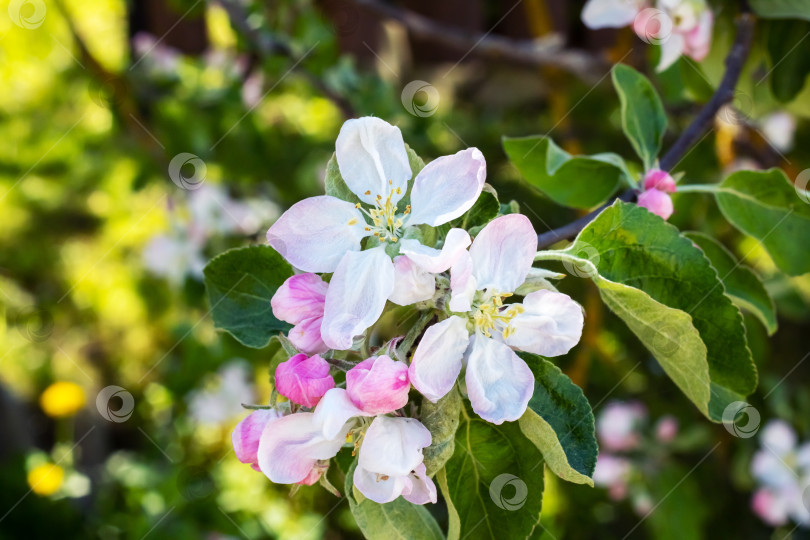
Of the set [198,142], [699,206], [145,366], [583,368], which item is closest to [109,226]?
[145,366]

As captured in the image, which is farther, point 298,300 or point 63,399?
point 63,399

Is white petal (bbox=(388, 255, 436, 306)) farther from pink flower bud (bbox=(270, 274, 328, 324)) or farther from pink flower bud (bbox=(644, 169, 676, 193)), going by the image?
pink flower bud (bbox=(644, 169, 676, 193))

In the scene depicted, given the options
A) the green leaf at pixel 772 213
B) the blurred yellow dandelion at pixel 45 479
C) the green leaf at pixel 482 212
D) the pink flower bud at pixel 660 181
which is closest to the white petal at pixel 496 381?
the green leaf at pixel 482 212

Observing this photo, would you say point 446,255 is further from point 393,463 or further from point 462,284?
point 393,463

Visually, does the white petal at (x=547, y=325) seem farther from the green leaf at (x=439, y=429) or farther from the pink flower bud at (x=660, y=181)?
the pink flower bud at (x=660, y=181)

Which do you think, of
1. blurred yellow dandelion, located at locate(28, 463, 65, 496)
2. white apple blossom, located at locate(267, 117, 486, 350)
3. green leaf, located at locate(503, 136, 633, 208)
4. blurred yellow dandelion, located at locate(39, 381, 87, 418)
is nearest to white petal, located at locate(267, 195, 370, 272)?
white apple blossom, located at locate(267, 117, 486, 350)

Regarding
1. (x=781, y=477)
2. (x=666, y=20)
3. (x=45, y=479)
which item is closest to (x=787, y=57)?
(x=666, y=20)
